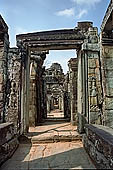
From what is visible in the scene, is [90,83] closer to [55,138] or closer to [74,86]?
[55,138]

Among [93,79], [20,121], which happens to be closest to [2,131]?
[20,121]

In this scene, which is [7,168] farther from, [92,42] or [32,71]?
[32,71]

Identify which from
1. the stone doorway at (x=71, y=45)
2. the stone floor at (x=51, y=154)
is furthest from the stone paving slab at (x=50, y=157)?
the stone doorway at (x=71, y=45)

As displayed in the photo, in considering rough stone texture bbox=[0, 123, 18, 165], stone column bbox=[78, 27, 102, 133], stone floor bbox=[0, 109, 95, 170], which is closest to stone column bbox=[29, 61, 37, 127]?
stone floor bbox=[0, 109, 95, 170]

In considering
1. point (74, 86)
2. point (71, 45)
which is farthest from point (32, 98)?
point (71, 45)

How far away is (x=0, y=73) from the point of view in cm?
476

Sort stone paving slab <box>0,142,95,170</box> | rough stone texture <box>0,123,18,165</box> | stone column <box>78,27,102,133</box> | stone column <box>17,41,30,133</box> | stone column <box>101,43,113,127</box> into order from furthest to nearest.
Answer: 1. stone column <box>17,41,30,133</box>
2. stone column <box>78,27,102,133</box>
3. stone column <box>101,43,113,127</box>
4. rough stone texture <box>0,123,18,165</box>
5. stone paving slab <box>0,142,95,170</box>

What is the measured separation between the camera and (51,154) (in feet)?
11.8

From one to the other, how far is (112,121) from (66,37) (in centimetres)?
A: 295

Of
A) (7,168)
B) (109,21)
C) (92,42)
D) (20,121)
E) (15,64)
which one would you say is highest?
(109,21)

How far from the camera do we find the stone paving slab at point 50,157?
2954mm

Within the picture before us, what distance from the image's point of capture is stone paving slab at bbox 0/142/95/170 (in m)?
2.95

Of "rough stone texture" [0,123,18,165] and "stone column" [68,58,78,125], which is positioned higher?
"stone column" [68,58,78,125]

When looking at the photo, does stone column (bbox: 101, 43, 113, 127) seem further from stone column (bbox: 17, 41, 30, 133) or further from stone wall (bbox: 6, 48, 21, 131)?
stone wall (bbox: 6, 48, 21, 131)
